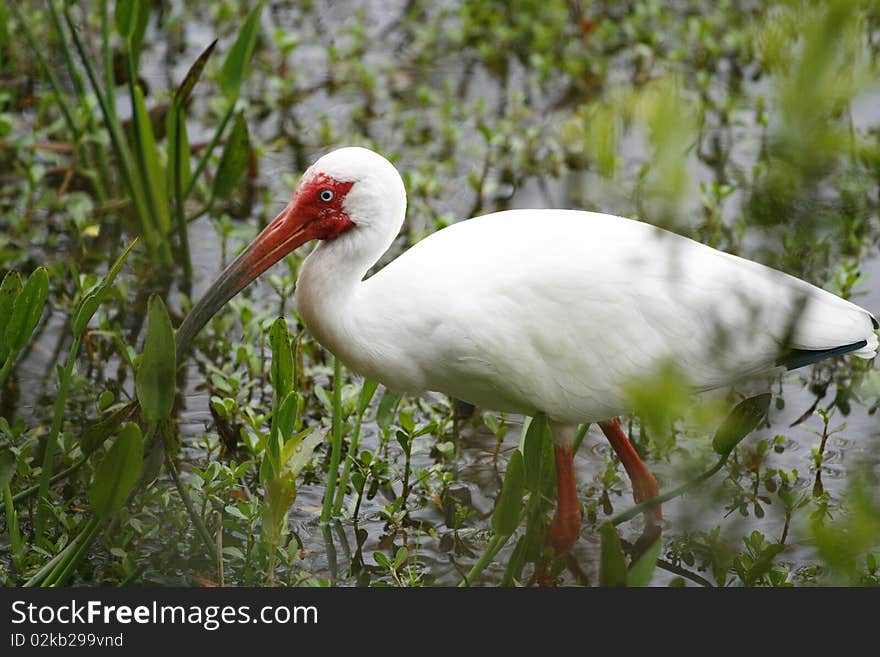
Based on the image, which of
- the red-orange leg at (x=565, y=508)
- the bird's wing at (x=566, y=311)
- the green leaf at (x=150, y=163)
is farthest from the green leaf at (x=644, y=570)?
the green leaf at (x=150, y=163)

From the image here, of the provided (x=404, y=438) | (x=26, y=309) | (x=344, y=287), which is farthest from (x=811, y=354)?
(x=26, y=309)

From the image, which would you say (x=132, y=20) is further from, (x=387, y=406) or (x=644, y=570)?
(x=644, y=570)

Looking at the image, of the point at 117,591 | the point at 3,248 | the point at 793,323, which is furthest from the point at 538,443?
the point at 3,248

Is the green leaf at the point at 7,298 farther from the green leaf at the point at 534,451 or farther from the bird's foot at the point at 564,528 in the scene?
the bird's foot at the point at 564,528

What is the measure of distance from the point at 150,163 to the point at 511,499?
7.96 ft

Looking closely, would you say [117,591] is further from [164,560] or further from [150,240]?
[150,240]

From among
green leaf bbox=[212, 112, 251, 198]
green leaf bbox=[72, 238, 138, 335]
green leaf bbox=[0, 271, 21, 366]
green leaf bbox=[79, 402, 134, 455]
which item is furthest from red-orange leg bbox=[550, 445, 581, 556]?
green leaf bbox=[212, 112, 251, 198]

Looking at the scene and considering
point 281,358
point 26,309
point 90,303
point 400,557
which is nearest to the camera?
point 90,303

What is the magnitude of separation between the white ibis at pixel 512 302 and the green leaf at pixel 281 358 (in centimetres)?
24

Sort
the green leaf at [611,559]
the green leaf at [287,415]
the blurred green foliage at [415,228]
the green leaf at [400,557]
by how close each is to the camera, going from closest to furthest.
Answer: the blurred green foliage at [415,228], the green leaf at [611,559], the green leaf at [287,415], the green leaf at [400,557]

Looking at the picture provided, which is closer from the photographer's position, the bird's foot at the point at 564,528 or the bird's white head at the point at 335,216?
the bird's white head at the point at 335,216

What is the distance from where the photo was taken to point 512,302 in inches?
121

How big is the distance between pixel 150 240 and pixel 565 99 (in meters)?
Result: 2.58

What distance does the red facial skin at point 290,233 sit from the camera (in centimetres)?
311
